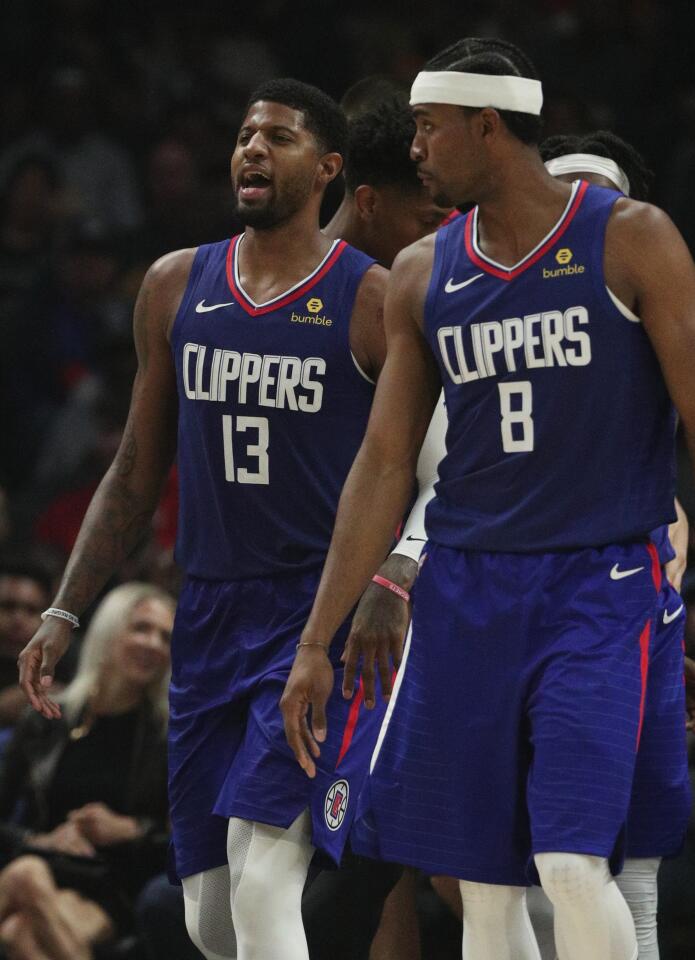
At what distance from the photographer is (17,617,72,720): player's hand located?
4.17 meters

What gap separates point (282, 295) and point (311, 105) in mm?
498

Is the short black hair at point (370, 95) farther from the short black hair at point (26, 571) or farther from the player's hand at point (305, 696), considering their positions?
the short black hair at point (26, 571)

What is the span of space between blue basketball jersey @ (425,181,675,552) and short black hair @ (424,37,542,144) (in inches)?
6.6

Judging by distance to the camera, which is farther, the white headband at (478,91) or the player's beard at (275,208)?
the player's beard at (275,208)

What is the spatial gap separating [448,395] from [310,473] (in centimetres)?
58

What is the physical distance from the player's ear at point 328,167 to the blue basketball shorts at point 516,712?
1140 millimetres

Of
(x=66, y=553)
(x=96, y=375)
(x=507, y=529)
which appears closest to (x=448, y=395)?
(x=507, y=529)

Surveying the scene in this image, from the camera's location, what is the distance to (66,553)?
7.73m

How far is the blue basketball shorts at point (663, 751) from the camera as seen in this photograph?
11.3 feet

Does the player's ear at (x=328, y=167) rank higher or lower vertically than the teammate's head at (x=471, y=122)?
higher

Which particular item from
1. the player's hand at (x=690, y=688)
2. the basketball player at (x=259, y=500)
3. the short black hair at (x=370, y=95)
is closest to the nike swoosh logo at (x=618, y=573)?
the player's hand at (x=690, y=688)

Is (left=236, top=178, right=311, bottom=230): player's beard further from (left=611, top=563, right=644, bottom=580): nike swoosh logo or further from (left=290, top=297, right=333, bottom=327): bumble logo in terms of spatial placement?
(left=611, top=563, right=644, bottom=580): nike swoosh logo

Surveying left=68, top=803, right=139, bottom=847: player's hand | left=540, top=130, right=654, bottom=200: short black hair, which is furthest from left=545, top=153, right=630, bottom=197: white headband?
left=68, top=803, right=139, bottom=847: player's hand

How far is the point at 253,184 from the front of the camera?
13.7 ft
